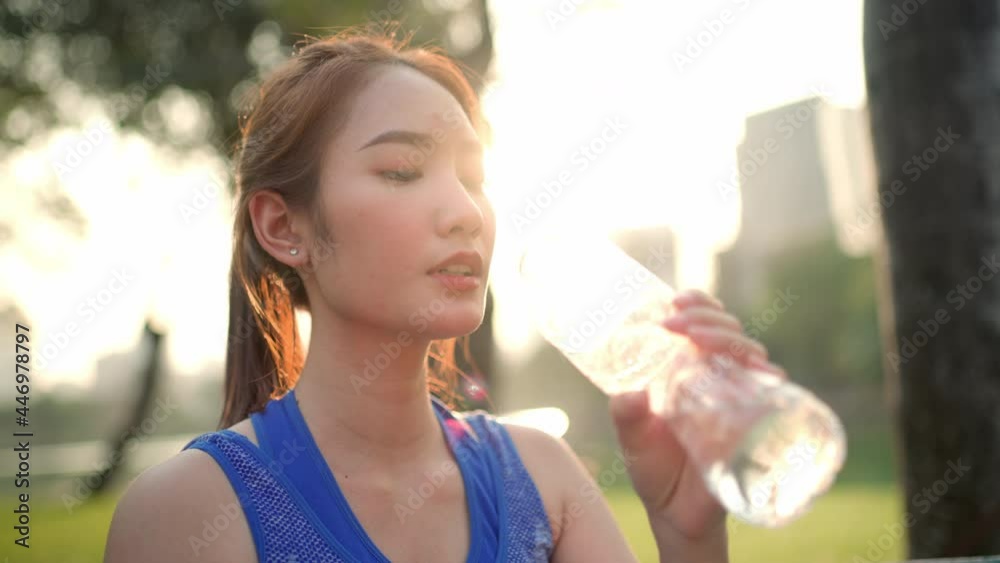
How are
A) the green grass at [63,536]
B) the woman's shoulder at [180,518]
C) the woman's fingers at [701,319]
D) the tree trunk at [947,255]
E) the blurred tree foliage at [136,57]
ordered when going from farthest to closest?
1. the blurred tree foliage at [136,57]
2. the green grass at [63,536]
3. the tree trunk at [947,255]
4. the woman's fingers at [701,319]
5. the woman's shoulder at [180,518]

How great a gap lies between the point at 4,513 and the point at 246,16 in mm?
7735

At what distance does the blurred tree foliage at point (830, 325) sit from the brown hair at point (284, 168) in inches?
1558

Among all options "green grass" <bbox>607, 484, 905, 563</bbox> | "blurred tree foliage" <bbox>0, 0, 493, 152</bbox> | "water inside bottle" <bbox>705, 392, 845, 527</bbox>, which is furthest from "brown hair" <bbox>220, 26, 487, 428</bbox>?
"blurred tree foliage" <bbox>0, 0, 493, 152</bbox>

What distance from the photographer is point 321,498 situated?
6.32ft

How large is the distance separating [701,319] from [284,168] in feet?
3.33

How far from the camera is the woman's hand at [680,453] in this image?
1.94 m

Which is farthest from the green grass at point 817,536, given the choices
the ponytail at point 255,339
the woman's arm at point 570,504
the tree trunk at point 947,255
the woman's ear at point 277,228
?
the woman's ear at point 277,228

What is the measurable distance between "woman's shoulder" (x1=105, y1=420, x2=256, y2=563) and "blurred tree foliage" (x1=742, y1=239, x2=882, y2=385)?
132 feet

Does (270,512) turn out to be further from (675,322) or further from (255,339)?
(675,322)

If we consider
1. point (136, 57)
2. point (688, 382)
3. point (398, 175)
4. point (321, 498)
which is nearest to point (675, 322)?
point (688, 382)

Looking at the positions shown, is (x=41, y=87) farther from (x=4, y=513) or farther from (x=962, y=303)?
(x=962, y=303)

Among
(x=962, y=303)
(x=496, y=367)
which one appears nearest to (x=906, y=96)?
(x=962, y=303)

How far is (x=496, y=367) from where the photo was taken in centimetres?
791

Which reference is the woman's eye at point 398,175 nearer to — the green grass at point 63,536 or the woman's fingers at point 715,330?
the woman's fingers at point 715,330
